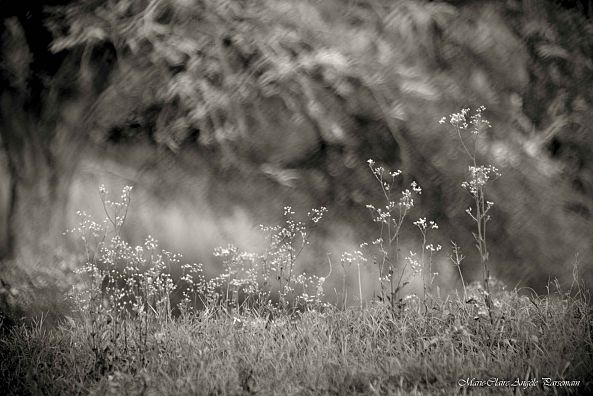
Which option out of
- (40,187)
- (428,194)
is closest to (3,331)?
(40,187)

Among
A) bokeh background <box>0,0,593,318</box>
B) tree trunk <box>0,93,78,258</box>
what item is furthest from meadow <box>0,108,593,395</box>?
tree trunk <box>0,93,78,258</box>

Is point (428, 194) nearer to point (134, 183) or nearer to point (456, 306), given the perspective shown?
point (456, 306)

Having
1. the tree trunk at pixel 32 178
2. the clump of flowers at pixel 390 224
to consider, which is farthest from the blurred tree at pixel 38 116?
the clump of flowers at pixel 390 224

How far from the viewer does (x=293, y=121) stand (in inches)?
162

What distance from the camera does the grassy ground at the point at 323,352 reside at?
2596 millimetres

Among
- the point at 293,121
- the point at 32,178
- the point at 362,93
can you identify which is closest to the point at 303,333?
the point at 293,121

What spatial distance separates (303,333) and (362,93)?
163 cm

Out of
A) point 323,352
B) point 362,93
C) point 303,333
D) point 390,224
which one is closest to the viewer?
point 323,352

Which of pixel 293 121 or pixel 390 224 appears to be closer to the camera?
pixel 390 224

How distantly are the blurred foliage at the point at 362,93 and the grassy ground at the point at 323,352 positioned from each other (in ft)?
2.38

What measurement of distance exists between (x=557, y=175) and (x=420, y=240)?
905mm

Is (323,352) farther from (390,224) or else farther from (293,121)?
(293,121)

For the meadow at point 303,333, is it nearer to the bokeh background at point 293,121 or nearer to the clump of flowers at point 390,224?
the clump of flowers at point 390,224

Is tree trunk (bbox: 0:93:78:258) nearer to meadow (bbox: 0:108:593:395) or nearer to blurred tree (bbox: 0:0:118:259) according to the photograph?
blurred tree (bbox: 0:0:118:259)
